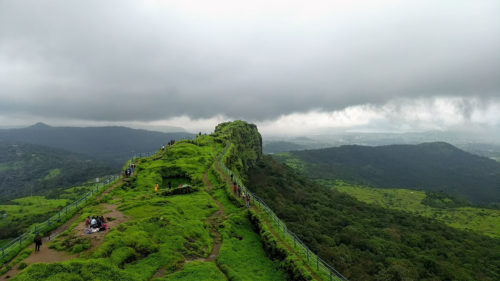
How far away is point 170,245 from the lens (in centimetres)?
2602

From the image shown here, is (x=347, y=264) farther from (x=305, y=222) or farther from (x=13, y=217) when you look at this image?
(x=13, y=217)

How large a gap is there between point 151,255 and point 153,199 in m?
16.9

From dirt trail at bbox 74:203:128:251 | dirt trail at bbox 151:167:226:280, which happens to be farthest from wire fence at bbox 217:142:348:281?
dirt trail at bbox 74:203:128:251

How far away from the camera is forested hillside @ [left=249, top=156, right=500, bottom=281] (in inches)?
2400

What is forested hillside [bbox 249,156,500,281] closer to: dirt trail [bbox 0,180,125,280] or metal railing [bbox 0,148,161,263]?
dirt trail [bbox 0,180,125,280]

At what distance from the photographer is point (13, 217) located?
197 m

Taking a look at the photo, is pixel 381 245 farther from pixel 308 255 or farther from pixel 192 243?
pixel 192 243

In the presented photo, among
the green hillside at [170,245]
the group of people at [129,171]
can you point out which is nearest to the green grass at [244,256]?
the green hillside at [170,245]

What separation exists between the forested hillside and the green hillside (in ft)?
104

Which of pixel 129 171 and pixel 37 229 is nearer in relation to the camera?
pixel 37 229

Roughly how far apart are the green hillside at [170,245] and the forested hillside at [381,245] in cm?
3161

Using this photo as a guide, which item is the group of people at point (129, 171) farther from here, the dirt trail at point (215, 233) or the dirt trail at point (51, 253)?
the dirt trail at point (51, 253)

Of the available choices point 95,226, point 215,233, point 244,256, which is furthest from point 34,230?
point 244,256

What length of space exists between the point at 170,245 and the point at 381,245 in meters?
77.0
